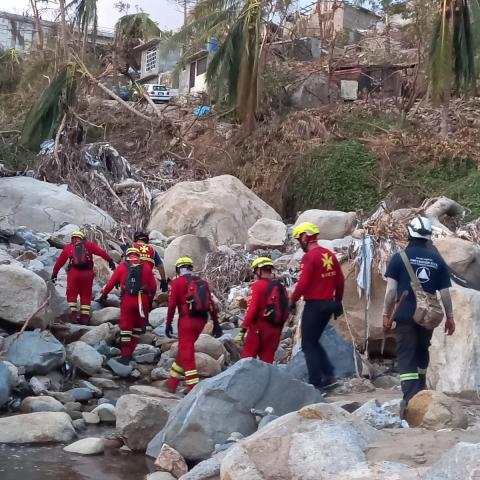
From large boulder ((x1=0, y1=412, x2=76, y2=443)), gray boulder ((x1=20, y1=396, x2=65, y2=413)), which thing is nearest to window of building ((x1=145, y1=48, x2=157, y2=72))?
gray boulder ((x1=20, y1=396, x2=65, y2=413))

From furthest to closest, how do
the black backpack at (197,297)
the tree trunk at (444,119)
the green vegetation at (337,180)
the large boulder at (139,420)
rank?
the tree trunk at (444,119) < the green vegetation at (337,180) < the black backpack at (197,297) < the large boulder at (139,420)

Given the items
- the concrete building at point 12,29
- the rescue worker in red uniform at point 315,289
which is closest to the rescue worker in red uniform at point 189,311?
the rescue worker in red uniform at point 315,289

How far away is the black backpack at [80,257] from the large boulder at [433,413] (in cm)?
580

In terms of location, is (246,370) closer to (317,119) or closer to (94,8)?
(317,119)

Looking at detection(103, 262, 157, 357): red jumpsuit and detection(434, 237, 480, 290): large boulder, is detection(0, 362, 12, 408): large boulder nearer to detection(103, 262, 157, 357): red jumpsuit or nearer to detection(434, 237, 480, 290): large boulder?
detection(103, 262, 157, 357): red jumpsuit

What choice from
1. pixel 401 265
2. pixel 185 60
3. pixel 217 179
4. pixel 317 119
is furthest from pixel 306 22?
pixel 401 265

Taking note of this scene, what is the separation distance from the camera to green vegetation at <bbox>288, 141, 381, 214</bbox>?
1875 centimetres

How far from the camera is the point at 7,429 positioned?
6.72 meters

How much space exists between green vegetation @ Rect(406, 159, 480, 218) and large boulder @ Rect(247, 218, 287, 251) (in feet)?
13.5

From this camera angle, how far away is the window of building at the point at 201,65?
31594 millimetres

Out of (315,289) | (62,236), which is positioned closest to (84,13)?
(62,236)

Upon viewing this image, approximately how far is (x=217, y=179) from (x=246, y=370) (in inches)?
431

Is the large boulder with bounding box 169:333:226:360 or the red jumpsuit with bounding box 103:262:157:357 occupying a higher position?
the red jumpsuit with bounding box 103:262:157:357

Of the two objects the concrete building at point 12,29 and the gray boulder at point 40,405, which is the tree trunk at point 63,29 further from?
the concrete building at point 12,29
